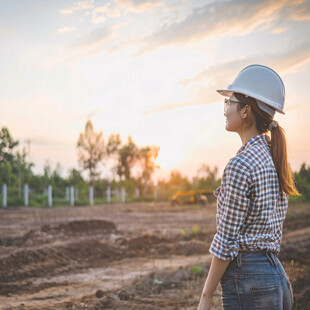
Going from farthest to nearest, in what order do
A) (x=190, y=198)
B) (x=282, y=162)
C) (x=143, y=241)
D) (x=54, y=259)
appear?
(x=190, y=198) < (x=143, y=241) < (x=54, y=259) < (x=282, y=162)

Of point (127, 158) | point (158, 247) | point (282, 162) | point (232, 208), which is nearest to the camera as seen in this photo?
point (232, 208)

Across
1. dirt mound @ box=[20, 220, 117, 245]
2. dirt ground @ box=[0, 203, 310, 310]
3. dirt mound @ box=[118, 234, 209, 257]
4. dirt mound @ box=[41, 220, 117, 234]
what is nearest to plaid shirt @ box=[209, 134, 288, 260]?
dirt ground @ box=[0, 203, 310, 310]

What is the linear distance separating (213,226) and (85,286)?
949 centimetres

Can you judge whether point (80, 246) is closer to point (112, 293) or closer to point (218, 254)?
point (112, 293)

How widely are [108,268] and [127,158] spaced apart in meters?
35.5

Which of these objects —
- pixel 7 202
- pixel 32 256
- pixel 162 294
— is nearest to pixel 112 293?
pixel 162 294

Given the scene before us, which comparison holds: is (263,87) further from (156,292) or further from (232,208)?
(156,292)

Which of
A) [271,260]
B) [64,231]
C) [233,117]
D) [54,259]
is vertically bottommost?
[54,259]

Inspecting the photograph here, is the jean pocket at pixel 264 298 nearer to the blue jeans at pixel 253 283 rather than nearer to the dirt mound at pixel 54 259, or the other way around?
the blue jeans at pixel 253 283

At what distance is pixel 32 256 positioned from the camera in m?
7.93

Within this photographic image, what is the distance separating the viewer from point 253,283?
1560 millimetres

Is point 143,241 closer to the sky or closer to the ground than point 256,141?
closer to the ground

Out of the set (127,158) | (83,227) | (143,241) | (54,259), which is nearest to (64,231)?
(83,227)

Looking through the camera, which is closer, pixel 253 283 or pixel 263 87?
pixel 253 283
